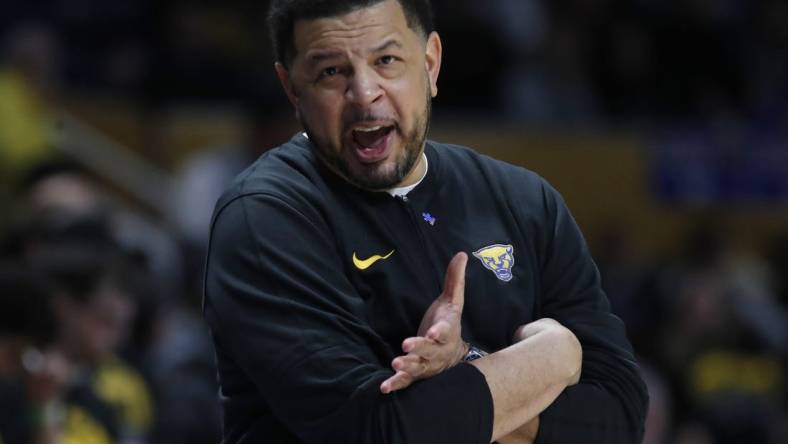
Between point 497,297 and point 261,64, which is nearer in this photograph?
point 497,297

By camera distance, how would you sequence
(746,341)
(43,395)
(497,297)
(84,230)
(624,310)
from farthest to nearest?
(624,310) < (746,341) < (84,230) < (43,395) < (497,297)

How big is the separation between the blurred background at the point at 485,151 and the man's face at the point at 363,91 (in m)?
2.70

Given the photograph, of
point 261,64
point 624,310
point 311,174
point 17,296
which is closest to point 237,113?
point 261,64

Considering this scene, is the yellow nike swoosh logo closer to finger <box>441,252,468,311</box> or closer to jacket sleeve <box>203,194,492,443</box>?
jacket sleeve <box>203,194,492,443</box>

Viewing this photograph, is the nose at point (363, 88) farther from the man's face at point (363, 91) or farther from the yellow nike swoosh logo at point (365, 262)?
the yellow nike swoosh logo at point (365, 262)

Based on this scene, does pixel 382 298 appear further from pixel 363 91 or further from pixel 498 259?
pixel 363 91

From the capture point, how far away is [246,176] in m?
2.93

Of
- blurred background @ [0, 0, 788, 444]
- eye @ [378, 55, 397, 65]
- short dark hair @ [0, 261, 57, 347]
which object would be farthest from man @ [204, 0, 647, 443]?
blurred background @ [0, 0, 788, 444]

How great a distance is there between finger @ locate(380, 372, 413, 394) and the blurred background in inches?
115

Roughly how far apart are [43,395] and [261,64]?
6440 mm

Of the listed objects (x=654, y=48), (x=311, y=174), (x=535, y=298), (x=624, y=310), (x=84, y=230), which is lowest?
(x=624, y=310)

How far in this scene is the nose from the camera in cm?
283

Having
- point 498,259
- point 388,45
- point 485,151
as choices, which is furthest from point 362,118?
Result: point 485,151

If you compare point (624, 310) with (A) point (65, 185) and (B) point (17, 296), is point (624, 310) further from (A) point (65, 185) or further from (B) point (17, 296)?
(B) point (17, 296)
